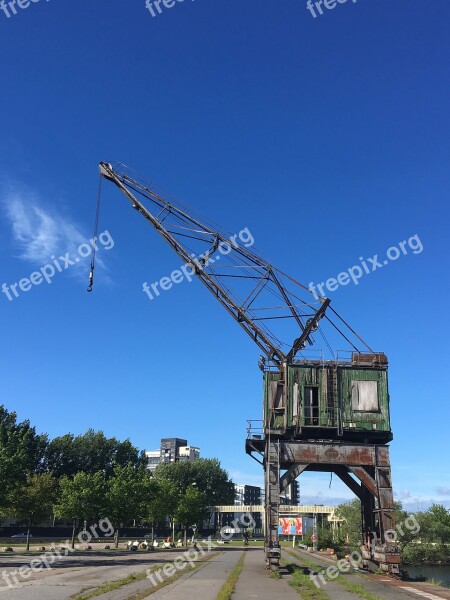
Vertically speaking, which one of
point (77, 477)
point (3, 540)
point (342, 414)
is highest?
point (342, 414)

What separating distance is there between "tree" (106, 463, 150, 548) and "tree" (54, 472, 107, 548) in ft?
6.16

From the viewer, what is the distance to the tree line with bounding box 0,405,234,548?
1966 inches

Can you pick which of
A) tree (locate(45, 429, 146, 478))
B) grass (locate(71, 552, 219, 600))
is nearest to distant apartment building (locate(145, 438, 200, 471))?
tree (locate(45, 429, 146, 478))

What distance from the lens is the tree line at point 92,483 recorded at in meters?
49.9

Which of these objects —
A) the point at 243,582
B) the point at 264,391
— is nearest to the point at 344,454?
the point at 264,391

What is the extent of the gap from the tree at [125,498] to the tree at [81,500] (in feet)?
6.16

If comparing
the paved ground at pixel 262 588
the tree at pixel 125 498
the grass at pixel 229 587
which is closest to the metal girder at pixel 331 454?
the paved ground at pixel 262 588

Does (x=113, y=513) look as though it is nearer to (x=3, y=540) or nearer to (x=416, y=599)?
(x=3, y=540)

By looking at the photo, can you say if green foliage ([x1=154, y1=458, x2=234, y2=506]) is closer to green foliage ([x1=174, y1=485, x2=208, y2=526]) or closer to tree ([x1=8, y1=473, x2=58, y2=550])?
green foliage ([x1=174, y1=485, x2=208, y2=526])

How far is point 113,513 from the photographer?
59062 millimetres

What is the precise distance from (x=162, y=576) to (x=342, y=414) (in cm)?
1258

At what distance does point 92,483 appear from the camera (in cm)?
5622

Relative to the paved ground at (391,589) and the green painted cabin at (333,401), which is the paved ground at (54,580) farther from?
the green painted cabin at (333,401)

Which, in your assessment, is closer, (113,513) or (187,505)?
(113,513)
